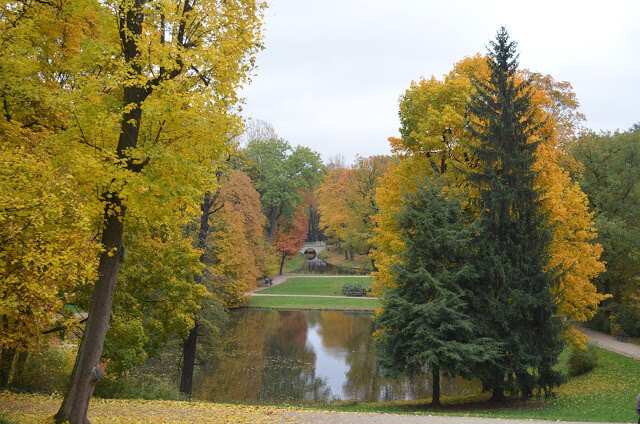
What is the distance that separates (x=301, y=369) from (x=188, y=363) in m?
6.54

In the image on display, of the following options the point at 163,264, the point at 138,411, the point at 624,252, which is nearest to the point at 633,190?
the point at 624,252

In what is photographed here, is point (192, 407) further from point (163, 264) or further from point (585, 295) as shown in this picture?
point (585, 295)

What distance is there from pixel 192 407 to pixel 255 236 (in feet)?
90.7

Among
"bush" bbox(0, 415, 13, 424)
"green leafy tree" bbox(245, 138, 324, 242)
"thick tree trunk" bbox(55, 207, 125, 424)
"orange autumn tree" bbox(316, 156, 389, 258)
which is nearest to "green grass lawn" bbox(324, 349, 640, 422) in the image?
"thick tree trunk" bbox(55, 207, 125, 424)

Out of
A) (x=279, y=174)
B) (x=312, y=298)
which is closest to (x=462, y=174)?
(x=312, y=298)

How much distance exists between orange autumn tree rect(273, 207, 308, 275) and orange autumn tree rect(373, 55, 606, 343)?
111 ft

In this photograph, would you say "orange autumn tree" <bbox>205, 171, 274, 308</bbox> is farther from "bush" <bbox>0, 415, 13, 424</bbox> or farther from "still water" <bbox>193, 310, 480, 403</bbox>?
"bush" <bbox>0, 415, 13, 424</bbox>

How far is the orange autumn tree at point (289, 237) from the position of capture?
176 feet

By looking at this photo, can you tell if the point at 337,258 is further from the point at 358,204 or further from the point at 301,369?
the point at 301,369

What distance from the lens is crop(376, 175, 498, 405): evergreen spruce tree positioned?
1380 centimetres

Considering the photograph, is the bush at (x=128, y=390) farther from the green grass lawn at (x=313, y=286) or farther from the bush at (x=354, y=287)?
the green grass lawn at (x=313, y=286)

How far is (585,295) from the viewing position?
16812 millimetres

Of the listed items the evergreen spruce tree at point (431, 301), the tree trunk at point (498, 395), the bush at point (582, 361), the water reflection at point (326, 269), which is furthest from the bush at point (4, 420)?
the water reflection at point (326, 269)

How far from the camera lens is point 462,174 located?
18141 mm
